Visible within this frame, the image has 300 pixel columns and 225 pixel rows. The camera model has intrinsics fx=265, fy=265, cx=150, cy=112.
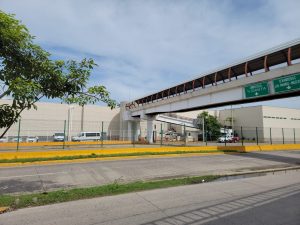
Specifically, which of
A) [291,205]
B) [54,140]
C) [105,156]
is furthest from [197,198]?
[54,140]

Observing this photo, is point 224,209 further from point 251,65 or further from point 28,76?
point 251,65

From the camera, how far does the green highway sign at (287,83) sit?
61.2 feet

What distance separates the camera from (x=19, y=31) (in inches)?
229

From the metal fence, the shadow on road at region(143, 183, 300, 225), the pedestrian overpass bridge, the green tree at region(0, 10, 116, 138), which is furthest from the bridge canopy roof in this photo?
the green tree at region(0, 10, 116, 138)

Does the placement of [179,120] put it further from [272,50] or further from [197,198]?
[197,198]

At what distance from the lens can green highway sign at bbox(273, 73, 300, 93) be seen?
1864 centimetres

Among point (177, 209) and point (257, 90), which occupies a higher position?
point (257, 90)

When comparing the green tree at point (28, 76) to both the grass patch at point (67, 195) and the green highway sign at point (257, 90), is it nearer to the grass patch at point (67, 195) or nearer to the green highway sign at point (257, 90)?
the grass patch at point (67, 195)

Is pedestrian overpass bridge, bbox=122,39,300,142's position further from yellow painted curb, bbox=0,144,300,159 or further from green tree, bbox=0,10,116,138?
green tree, bbox=0,10,116,138

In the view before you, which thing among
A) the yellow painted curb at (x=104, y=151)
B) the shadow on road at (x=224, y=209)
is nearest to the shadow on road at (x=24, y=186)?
Answer: the shadow on road at (x=224, y=209)

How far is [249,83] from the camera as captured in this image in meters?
22.8

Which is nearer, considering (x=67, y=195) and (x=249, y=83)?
(x=67, y=195)

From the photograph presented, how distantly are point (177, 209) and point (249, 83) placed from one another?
18.5m

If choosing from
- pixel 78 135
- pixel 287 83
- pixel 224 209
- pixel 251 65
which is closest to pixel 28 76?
pixel 224 209
